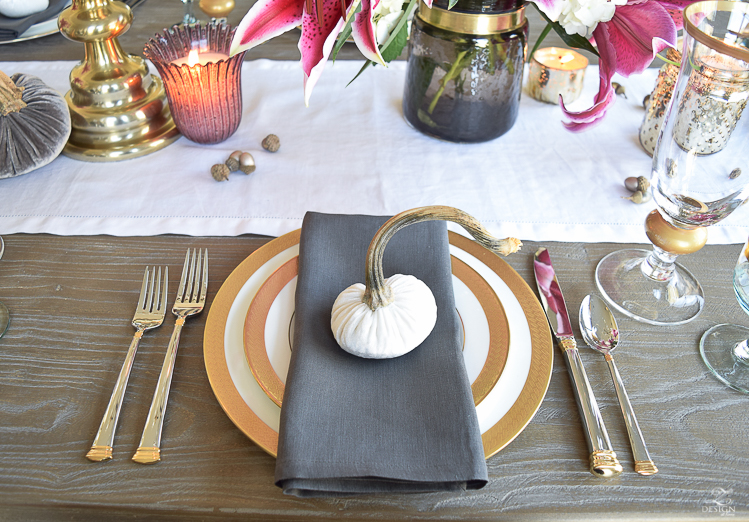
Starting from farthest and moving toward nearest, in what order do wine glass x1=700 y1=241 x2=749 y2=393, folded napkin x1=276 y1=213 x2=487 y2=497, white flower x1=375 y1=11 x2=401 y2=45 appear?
1. white flower x1=375 y1=11 x2=401 y2=45
2. wine glass x1=700 y1=241 x2=749 y2=393
3. folded napkin x1=276 y1=213 x2=487 y2=497

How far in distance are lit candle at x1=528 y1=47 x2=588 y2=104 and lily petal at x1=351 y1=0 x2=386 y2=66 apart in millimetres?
449

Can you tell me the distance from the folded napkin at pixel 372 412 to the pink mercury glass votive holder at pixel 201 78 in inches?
12.2

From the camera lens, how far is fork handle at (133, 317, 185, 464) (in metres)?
0.38

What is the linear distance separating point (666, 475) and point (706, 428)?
0.06m

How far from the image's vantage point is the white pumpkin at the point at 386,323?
399 millimetres

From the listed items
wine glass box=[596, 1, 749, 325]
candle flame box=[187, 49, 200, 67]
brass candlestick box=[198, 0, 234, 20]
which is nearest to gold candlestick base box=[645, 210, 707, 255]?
wine glass box=[596, 1, 749, 325]

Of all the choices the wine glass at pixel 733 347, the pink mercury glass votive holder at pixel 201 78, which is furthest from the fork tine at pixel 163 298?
the wine glass at pixel 733 347

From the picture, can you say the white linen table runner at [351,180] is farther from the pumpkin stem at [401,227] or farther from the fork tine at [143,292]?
the pumpkin stem at [401,227]

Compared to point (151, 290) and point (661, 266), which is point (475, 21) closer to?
point (661, 266)

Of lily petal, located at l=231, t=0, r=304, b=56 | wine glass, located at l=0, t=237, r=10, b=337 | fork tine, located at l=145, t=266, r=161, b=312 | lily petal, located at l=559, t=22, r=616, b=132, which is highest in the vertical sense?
lily petal, located at l=231, t=0, r=304, b=56

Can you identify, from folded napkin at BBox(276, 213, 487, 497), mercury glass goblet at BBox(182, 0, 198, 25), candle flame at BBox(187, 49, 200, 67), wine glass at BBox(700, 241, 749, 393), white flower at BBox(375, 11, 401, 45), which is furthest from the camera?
mercury glass goblet at BBox(182, 0, 198, 25)

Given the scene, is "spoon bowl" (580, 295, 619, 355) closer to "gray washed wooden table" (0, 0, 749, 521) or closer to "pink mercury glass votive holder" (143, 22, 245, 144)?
"gray washed wooden table" (0, 0, 749, 521)

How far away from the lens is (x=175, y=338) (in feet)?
1.49

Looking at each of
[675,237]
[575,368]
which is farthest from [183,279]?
[675,237]
